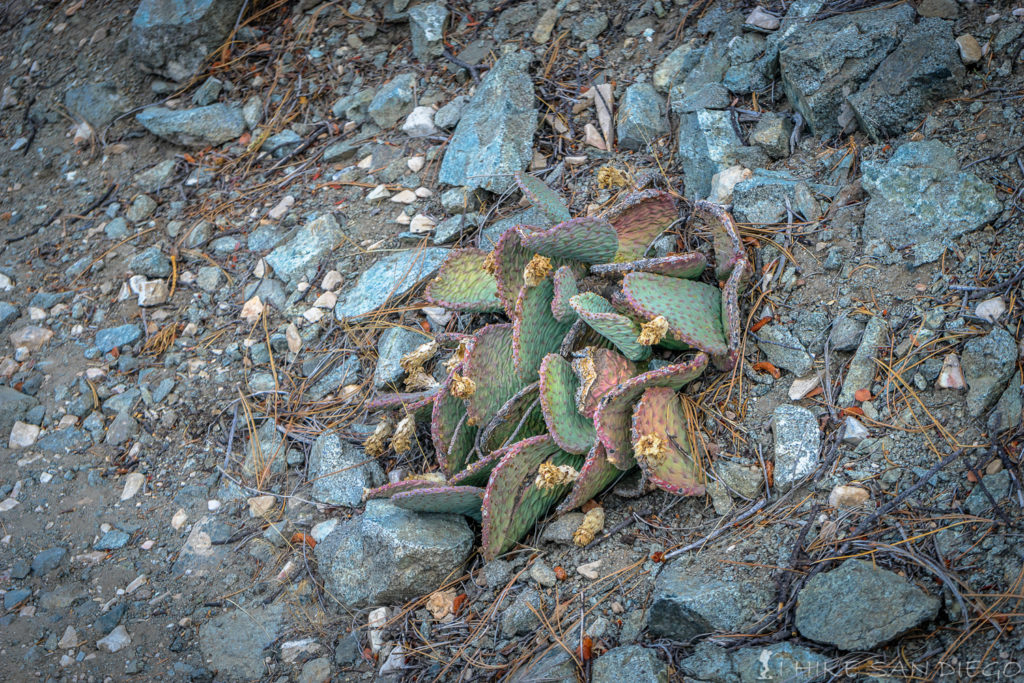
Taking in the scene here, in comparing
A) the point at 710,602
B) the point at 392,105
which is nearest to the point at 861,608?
the point at 710,602

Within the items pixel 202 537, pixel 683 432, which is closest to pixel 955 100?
pixel 683 432

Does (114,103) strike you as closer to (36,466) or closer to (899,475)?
(36,466)

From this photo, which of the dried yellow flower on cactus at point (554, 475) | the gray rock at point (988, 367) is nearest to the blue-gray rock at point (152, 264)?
the dried yellow flower on cactus at point (554, 475)

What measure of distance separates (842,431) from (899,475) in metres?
0.17

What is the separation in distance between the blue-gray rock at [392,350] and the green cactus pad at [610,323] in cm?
81

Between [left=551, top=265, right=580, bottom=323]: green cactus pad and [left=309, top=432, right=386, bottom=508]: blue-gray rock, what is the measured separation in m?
0.85

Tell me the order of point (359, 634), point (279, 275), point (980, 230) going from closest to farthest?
point (980, 230), point (359, 634), point (279, 275)

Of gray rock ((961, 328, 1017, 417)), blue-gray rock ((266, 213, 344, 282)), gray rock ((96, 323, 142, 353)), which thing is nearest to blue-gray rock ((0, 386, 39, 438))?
gray rock ((96, 323, 142, 353))

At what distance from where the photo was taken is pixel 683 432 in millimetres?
A: 2014

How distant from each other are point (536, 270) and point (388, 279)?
3.09 ft

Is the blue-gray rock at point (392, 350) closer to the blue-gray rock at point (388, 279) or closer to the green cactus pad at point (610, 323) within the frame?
the blue-gray rock at point (388, 279)

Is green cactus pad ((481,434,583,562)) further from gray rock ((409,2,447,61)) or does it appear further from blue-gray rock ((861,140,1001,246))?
gray rock ((409,2,447,61))

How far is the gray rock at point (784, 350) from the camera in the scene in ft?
6.52

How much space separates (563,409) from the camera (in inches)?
79.0
